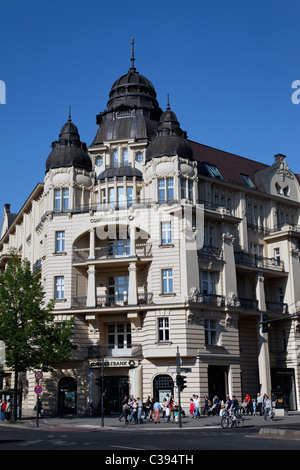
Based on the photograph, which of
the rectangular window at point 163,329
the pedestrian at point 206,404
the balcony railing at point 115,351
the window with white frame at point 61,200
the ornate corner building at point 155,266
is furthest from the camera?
the window with white frame at point 61,200

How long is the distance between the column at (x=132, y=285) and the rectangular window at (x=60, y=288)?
5798 millimetres

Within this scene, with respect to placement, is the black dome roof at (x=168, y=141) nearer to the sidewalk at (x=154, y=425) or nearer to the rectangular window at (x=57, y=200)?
the rectangular window at (x=57, y=200)

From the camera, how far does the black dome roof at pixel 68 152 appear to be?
51750 mm

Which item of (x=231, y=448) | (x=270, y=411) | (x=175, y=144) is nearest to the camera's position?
(x=231, y=448)

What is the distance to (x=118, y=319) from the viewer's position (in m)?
48.7

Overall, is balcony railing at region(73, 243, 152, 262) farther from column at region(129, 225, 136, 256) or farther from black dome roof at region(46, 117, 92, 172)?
black dome roof at region(46, 117, 92, 172)

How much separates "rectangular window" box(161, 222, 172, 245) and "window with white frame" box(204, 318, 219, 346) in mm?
6927

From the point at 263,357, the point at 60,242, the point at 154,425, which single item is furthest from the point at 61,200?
the point at 154,425

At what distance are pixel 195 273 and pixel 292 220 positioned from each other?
18989mm

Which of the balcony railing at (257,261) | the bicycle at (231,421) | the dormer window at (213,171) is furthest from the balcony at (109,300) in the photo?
the bicycle at (231,421)

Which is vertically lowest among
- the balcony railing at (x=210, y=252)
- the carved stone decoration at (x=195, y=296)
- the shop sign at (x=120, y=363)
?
the shop sign at (x=120, y=363)

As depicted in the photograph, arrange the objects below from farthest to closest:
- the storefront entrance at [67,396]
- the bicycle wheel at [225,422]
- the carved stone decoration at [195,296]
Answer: the storefront entrance at [67,396], the carved stone decoration at [195,296], the bicycle wheel at [225,422]

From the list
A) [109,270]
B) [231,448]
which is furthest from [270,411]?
[231,448]
